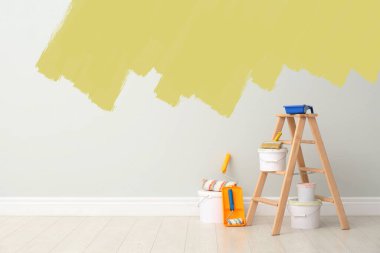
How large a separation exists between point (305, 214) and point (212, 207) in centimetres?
57

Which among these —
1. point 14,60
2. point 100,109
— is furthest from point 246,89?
point 14,60

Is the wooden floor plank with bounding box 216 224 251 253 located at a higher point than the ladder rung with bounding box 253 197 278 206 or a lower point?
lower

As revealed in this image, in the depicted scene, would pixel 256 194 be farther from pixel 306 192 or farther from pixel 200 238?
pixel 200 238

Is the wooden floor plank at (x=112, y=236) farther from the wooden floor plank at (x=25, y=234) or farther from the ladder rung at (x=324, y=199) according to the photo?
the ladder rung at (x=324, y=199)

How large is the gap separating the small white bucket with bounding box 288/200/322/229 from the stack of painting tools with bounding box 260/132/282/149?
0.35 m

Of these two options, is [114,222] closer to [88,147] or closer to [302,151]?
[88,147]

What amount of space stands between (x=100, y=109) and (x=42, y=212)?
2.54ft

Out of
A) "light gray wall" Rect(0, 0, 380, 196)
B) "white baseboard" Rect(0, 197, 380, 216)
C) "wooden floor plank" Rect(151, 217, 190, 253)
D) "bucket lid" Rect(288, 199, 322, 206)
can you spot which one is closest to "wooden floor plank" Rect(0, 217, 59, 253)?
"white baseboard" Rect(0, 197, 380, 216)

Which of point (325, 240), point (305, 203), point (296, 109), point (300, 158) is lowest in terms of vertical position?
point (325, 240)

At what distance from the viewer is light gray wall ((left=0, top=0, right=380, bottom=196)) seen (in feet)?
13.5

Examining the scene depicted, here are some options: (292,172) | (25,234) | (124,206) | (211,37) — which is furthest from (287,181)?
(25,234)

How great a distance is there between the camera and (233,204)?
391cm

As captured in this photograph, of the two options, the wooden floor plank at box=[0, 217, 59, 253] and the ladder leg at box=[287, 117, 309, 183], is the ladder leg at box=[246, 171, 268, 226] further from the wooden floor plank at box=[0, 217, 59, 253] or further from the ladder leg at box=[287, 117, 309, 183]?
the wooden floor plank at box=[0, 217, 59, 253]

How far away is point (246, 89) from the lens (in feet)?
13.5
